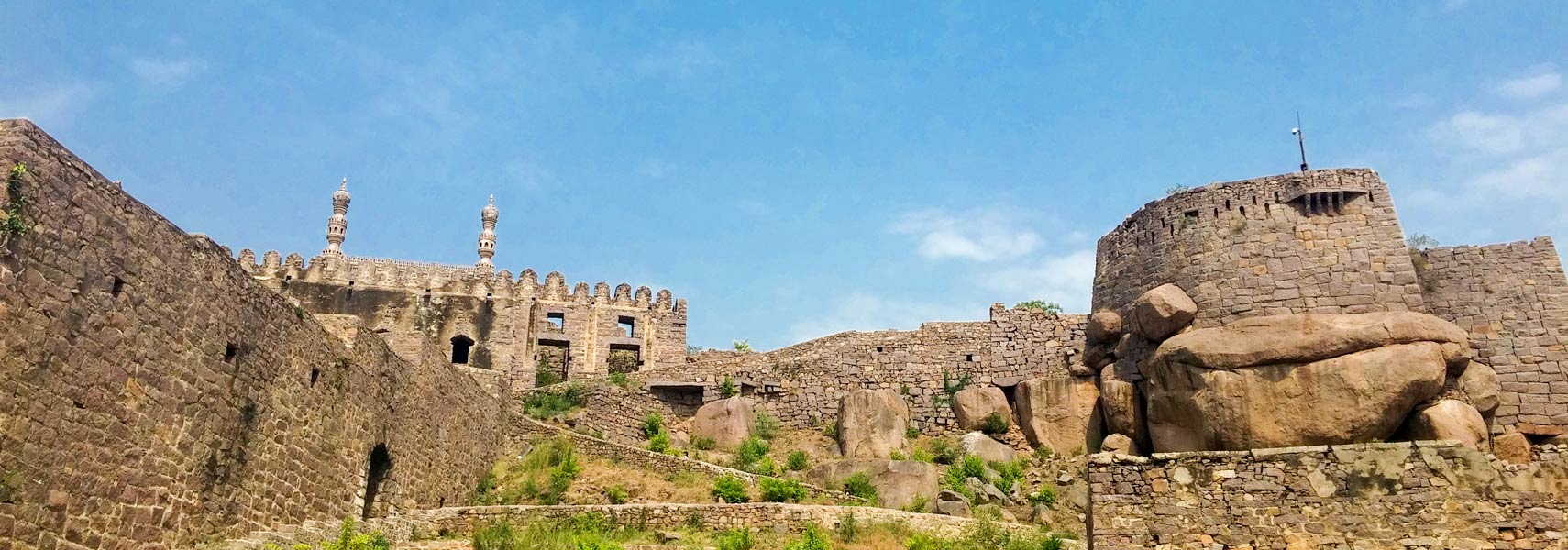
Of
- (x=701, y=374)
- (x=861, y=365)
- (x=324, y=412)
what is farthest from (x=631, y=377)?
(x=324, y=412)

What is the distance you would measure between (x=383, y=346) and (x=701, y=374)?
13466 mm

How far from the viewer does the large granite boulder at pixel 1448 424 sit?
20891 mm

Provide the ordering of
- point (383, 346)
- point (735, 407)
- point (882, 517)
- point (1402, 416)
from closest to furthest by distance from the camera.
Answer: point (383, 346) → point (882, 517) → point (1402, 416) → point (735, 407)

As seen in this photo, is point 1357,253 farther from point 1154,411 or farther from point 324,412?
point 324,412

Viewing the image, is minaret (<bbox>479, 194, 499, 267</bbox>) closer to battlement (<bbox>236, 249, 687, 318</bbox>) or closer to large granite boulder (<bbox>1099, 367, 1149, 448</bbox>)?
battlement (<bbox>236, 249, 687, 318</bbox>)

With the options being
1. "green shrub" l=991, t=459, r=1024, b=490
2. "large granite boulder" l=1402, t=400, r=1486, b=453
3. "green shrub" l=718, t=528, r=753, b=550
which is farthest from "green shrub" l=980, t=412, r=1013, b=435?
"green shrub" l=718, t=528, r=753, b=550

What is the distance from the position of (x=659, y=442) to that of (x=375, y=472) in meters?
9.70

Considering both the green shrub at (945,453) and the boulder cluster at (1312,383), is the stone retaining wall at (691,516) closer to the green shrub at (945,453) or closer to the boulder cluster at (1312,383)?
A: the boulder cluster at (1312,383)

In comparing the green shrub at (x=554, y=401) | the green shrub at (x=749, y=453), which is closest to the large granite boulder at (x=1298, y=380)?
the green shrub at (x=749, y=453)

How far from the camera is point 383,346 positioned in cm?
1862

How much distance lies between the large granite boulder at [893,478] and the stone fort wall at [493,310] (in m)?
13.4

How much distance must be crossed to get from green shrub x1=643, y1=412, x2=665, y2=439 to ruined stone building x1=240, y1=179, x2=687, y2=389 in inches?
295

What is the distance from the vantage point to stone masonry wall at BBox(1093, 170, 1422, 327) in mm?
23844

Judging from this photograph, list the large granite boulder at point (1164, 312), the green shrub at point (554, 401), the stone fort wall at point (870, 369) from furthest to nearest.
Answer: the stone fort wall at point (870, 369) < the green shrub at point (554, 401) < the large granite boulder at point (1164, 312)
